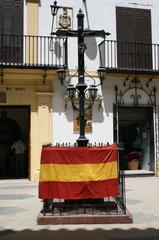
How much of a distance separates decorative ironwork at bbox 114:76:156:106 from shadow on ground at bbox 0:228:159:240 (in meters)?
9.87

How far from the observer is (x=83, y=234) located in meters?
7.24

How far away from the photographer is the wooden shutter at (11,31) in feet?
52.9

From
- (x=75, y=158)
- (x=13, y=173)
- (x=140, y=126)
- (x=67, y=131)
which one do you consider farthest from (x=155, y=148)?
(x=75, y=158)

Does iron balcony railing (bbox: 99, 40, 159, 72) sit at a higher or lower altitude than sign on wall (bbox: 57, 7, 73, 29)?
lower

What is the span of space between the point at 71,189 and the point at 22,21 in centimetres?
981

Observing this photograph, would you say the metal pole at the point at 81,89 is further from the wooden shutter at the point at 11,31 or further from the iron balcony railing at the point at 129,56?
the iron balcony railing at the point at 129,56

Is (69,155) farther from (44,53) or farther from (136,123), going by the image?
(136,123)

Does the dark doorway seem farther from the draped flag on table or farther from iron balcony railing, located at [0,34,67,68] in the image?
the draped flag on table

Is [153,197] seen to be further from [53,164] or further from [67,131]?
[67,131]

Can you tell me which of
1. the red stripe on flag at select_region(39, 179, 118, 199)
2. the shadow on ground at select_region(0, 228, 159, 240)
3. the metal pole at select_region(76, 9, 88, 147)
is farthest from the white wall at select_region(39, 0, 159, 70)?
the shadow on ground at select_region(0, 228, 159, 240)

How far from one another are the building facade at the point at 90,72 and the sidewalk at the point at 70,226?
14.7 feet

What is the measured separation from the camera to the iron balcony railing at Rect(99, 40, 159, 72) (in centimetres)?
1689

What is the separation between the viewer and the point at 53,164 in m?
8.26

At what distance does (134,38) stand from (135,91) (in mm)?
2203
